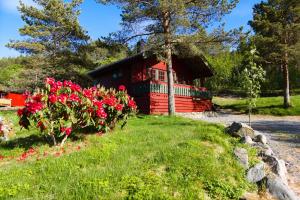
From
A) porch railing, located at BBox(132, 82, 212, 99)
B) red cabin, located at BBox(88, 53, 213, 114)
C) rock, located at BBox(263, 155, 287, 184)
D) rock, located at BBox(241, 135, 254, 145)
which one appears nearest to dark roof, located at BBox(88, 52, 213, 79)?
red cabin, located at BBox(88, 53, 213, 114)

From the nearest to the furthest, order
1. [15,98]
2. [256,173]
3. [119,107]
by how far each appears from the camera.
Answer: [256,173] → [119,107] → [15,98]

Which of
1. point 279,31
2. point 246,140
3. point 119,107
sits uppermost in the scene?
point 279,31

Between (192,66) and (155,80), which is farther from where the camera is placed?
(192,66)

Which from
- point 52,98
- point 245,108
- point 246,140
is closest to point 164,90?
point 245,108

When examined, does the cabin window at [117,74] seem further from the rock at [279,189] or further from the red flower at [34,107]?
the rock at [279,189]

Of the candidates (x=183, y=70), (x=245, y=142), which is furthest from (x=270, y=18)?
(x=245, y=142)

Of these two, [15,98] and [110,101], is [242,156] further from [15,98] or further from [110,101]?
[15,98]

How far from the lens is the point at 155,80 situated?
2606cm

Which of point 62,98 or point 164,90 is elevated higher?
point 164,90

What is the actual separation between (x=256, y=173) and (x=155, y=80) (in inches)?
694

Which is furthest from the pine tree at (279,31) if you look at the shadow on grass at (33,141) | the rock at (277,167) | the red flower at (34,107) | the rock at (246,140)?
the red flower at (34,107)

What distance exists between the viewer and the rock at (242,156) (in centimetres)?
952

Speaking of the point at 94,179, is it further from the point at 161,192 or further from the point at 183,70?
the point at 183,70

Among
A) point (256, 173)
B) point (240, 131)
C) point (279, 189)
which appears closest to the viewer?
point (279, 189)
